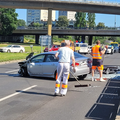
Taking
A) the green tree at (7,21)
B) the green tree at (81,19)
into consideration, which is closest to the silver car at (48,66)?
the green tree at (7,21)

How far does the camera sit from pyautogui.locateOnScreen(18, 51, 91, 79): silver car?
11.1 meters

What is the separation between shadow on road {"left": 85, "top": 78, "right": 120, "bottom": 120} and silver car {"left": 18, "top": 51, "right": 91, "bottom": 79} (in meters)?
2.21

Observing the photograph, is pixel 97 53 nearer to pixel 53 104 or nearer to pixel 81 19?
pixel 53 104

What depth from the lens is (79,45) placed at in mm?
43500

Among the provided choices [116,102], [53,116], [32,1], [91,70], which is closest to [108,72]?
[91,70]

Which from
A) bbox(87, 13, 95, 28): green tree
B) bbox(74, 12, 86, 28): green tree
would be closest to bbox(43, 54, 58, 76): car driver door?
bbox(74, 12, 86, 28): green tree

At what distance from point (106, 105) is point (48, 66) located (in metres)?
5.11

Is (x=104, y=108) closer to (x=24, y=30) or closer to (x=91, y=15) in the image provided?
(x=24, y=30)

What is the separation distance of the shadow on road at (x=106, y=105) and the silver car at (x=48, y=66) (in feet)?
7.26

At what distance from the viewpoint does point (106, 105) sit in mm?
6668

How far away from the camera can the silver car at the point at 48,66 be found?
11131 millimetres

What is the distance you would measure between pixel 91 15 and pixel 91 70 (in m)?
83.4

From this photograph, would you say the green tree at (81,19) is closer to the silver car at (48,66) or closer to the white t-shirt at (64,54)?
the silver car at (48,66)

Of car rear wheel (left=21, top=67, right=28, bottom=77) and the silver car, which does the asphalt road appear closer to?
the silver car
